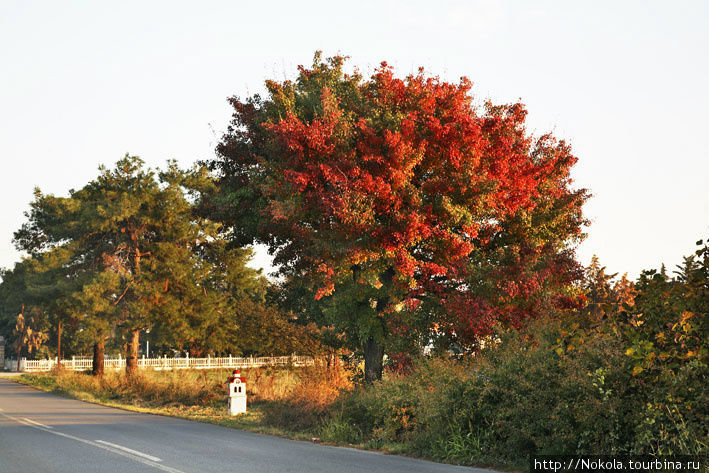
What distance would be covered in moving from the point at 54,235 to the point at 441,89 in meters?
33.0

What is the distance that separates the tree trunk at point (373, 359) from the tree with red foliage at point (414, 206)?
0.13 feet

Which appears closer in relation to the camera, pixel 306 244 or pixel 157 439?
pixel 157 439

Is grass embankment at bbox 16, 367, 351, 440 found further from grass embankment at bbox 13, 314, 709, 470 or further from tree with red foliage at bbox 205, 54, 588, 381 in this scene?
tree with red foliage at bbox 205, 54, 588, 381

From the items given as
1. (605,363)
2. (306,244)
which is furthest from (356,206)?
(605,363)

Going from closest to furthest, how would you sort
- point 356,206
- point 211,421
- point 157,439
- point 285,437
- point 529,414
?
point 529,414, point 157,439, point 285,437, point 356,206, point 211,421

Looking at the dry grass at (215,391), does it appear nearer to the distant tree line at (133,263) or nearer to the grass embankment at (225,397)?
the grass embankment at (225,397)

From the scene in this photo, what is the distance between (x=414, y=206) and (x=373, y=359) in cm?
475

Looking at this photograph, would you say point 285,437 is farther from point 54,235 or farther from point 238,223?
point 54,235

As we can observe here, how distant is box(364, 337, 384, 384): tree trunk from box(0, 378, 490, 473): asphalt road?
14.9 feet

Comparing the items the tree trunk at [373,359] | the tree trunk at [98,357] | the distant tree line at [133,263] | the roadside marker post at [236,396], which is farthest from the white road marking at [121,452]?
the tree trunk at [98,357]

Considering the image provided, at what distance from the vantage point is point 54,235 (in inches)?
1711

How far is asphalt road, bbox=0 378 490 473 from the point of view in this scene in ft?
33.8

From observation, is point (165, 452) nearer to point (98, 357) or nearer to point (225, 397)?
point (225, 397)

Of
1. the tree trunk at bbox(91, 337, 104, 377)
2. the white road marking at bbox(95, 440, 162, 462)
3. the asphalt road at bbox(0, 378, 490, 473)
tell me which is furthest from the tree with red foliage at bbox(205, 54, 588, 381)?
the tree trunk at bbox(91, 337, 104, 377)
